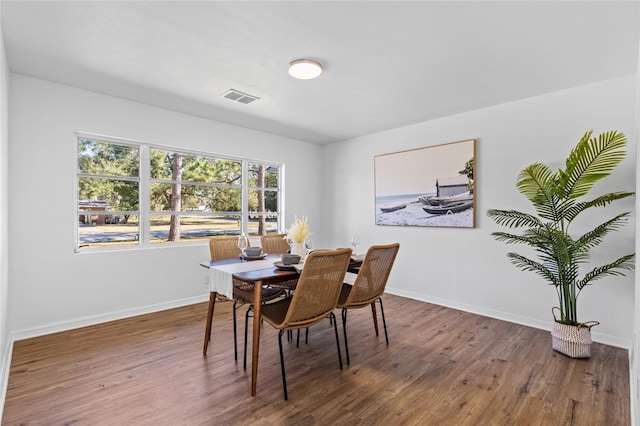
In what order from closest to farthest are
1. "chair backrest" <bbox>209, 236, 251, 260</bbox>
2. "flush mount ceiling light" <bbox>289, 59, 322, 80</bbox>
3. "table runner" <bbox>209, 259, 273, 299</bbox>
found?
1. "table runner" <bbox>209, 259, 273, 299</bbox>
2. "flush mount ceiling light" <bbox>289, 59, 322, 80</bbox>
3. "chair backrest" <bbox>209, 236, 251, 260</bbox>

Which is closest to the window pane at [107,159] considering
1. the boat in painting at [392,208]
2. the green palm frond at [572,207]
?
the boat in painting at [392,208]

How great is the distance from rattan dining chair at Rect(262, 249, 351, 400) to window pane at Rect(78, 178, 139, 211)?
2.49 meters

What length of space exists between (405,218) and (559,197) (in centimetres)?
202

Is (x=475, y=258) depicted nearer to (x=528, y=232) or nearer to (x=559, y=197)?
(x=528, y=232)

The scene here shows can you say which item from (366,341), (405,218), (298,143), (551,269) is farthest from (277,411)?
(298,143)

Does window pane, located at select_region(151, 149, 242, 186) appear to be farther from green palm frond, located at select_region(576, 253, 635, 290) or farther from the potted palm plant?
green palm frond, located at select_region(576, 253, 635, 290)

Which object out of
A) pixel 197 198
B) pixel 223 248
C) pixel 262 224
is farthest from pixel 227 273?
pixel 262 224

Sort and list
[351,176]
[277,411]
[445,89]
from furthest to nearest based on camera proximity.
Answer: [351,176] < [445,89] < [277,411]

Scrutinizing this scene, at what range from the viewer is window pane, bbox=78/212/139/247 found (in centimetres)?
346

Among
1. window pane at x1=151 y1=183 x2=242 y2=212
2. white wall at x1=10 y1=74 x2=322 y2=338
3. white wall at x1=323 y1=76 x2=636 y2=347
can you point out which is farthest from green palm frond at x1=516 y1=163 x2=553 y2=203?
white wall at x1=10 y1=74 x2=322 y2=338

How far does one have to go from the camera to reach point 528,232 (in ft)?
9.54

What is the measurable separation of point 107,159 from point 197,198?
1.14 metres

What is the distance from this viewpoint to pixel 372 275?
261 centimetres

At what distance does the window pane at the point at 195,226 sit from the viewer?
3990mm
